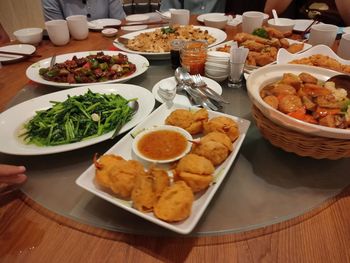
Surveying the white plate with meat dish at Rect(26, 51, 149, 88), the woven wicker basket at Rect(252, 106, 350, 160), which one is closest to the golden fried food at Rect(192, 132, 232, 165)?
the woven wicker basket at Rect(252, 106, 350, 160)

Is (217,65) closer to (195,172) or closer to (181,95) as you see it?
(181,95)

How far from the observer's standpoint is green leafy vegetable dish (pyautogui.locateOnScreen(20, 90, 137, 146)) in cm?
120

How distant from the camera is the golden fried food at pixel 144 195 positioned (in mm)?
822

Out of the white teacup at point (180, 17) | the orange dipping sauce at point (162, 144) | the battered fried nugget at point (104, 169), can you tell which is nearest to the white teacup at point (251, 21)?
the white teacup at point (180, 17)

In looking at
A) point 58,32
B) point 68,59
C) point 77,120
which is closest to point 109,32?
point 58,32

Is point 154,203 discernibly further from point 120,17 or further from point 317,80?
point 120,17

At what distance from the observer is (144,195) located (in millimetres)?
827

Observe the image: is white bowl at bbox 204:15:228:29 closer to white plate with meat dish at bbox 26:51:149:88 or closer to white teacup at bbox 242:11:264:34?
white teacup at bbox 242:11:264:34

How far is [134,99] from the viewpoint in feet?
4.83

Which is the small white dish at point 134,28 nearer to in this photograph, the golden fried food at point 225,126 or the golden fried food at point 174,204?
the golden fried food at point 225,126

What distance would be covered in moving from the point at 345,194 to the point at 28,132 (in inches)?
53.3

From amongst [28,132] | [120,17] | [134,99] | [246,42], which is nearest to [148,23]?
[120,17]

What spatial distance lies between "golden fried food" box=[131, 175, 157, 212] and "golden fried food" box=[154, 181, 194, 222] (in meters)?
0.02

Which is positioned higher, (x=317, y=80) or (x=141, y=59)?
(x=317, y=80)
